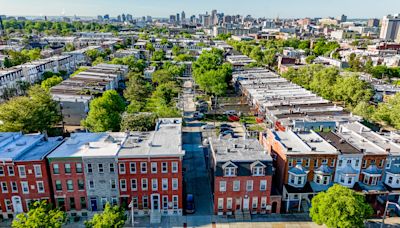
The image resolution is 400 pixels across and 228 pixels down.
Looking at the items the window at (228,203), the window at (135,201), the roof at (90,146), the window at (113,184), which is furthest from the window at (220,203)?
the roof at (90,146)

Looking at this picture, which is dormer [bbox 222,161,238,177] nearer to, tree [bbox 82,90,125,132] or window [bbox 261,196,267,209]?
window [bbox 261,196,267,209]

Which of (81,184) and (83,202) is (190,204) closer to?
(83,202)

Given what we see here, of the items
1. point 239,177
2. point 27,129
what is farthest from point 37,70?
point 239,177

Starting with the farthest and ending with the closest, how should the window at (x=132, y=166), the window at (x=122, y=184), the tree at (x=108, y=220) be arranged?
1. the window at (x=122, y=184)
2. the window at (x=132, y=166)
3. the tree at (x=108, y=220)

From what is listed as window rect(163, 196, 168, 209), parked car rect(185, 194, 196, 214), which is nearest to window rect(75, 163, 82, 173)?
window rect(163, 196, 168, 209)

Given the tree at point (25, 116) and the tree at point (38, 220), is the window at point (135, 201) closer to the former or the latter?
the tree at point (38, 220)

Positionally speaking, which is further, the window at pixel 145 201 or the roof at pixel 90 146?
the window at pixel 145 201

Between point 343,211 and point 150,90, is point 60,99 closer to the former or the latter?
point 150,90
